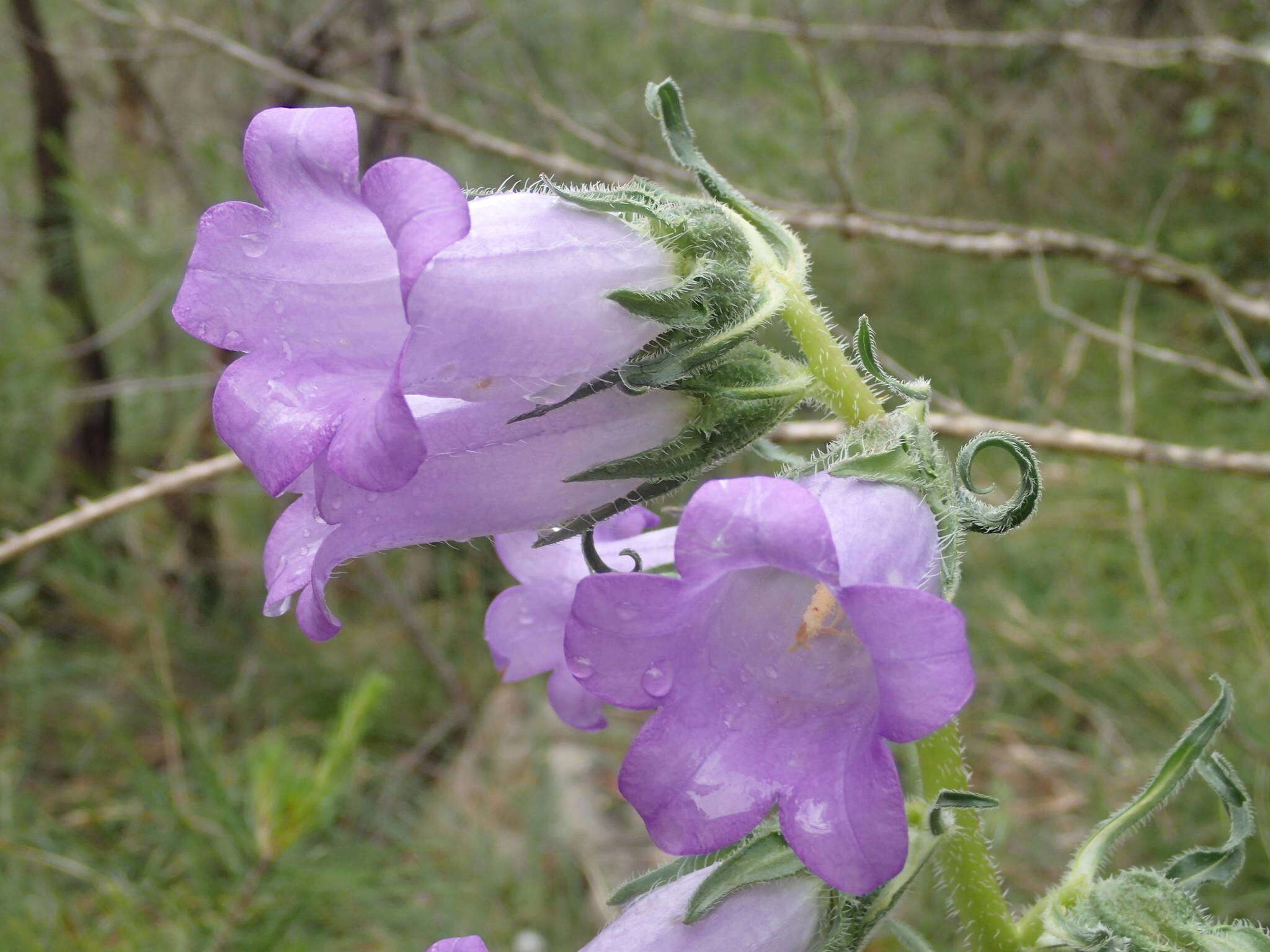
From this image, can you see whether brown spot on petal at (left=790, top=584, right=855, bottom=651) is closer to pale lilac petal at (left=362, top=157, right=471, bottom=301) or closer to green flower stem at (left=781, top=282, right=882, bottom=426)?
green flower stem at (left=781, top=282, right=882, bottom=426)

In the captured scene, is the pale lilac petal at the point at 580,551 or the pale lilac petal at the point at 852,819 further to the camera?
the pale lilac petal at the point at 580,551

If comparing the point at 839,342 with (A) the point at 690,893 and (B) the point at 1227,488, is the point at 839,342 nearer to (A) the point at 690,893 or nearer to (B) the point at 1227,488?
(A) the point at 690,893

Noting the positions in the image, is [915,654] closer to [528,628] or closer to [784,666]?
[784,666]

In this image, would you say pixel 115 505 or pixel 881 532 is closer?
pixel 881 532

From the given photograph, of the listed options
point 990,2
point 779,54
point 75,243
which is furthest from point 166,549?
point 990,2

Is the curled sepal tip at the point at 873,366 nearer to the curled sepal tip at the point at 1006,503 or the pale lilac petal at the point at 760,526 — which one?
the curled sepal tip at the point at 1006,503

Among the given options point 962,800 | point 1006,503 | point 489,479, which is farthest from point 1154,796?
point 489,479

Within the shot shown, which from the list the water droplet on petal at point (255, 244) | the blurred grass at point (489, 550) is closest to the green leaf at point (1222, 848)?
the water droplet on petal at point (255, 244)
